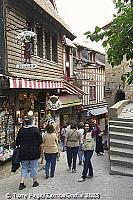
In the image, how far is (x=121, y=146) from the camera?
11430 mm

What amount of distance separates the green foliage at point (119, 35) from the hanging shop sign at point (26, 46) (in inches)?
250

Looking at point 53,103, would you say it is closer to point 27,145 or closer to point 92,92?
point 27,145

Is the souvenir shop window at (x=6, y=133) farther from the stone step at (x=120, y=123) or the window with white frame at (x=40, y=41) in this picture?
the window with white frame at (x=40, y=41)

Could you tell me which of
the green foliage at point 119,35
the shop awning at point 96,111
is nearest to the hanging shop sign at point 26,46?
the green foliage at point 119,35

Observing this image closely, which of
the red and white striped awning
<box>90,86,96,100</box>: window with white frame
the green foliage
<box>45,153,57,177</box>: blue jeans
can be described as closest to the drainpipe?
the red and white striped awning

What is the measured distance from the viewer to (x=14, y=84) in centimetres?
1089

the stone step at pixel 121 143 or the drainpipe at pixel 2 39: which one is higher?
the drainpipe at pixel 2 39

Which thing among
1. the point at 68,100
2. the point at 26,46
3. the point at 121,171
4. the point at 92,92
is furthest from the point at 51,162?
the point at 92,92

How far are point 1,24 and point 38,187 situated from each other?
5200 millimetres

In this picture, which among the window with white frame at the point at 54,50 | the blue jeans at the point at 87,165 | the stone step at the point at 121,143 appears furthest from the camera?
the window with white frame at the point at 54,50

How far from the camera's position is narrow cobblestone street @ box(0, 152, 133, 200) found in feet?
26.0

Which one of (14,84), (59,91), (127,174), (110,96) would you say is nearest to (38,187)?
(127,174)

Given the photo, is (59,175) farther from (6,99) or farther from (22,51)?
(22,51)

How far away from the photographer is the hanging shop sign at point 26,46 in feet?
39.6
